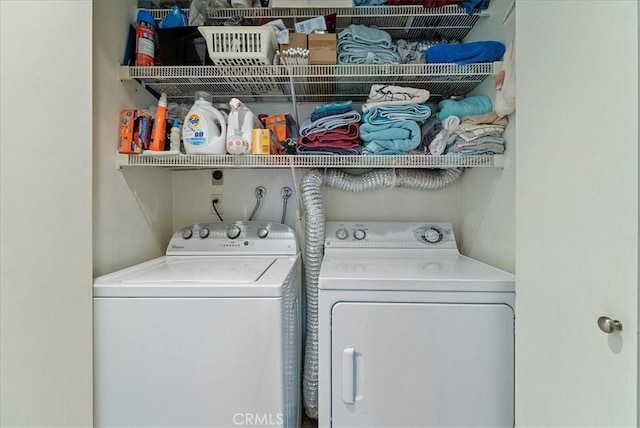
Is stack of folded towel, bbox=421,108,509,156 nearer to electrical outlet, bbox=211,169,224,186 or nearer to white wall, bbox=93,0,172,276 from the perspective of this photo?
electrical outlet, bbox=211,169,224,186

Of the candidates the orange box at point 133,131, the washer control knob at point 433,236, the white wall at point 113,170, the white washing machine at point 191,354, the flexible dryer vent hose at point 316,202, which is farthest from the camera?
the washer control knob at point 433,236

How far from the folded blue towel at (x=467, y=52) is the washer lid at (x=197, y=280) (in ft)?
4.30

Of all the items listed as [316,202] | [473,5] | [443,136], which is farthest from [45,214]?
[473,5]

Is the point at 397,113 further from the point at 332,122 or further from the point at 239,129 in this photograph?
the point at 239,129

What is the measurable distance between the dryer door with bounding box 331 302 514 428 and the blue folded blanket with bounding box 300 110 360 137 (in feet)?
3.14

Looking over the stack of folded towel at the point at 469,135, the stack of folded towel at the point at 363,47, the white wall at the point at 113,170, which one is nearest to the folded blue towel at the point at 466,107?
the stack of folded towel at the point at 469,135

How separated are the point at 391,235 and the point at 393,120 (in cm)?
69

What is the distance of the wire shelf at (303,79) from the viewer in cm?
150

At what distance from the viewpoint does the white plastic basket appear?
137cm

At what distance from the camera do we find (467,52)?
1.48 meters

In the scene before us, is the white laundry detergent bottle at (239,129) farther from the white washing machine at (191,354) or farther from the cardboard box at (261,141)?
the white washing machine at (191,354)

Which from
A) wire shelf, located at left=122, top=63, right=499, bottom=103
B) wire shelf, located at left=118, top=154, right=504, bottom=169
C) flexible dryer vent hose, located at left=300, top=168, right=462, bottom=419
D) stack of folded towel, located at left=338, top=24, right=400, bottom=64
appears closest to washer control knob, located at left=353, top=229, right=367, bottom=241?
flexible dryer vent hose, located at left=300, top=168, right=462, bottom=419

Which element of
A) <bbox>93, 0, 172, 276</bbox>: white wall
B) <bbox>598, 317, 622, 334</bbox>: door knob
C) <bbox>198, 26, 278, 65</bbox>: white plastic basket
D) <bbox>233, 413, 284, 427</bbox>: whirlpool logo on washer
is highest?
<bbox>198, 26, 278, 65</bbox>: white plastic basket

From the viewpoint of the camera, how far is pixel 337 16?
162cm
